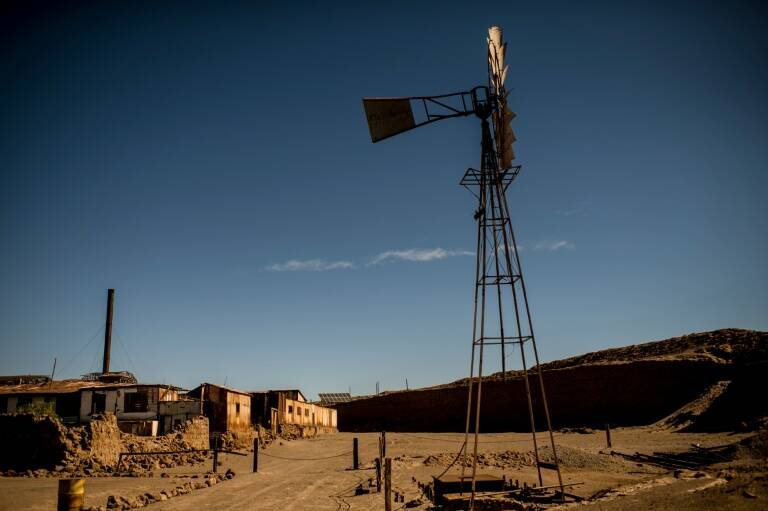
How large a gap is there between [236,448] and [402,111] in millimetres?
25548

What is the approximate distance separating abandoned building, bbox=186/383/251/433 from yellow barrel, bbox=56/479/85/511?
31.0m

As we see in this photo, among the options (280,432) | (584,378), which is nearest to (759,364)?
(584,378)

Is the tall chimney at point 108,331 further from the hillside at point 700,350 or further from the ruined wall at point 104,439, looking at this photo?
the hillside at point 700,350

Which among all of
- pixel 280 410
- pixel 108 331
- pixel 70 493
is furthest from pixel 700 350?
pixel 108 331

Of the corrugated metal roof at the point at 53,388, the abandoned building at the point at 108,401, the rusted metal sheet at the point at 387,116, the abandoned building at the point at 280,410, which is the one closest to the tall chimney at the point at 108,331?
the corrugated metal roof at the point at 53,388

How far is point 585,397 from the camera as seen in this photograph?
3775 cm

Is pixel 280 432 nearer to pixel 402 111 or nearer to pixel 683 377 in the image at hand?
pixel 683 377

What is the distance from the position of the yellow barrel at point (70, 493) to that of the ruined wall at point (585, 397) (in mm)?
34523

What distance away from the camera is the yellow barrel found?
233 inches

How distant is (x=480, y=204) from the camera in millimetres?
13070

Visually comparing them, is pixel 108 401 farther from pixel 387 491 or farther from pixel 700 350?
pixel 700 350

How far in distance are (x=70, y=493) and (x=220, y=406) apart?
31.5 m

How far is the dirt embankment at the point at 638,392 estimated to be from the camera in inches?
1180

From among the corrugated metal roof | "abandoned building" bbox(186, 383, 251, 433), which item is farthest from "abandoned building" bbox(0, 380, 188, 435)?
"abandoned building" bbox(186, 383, 251, 433)
